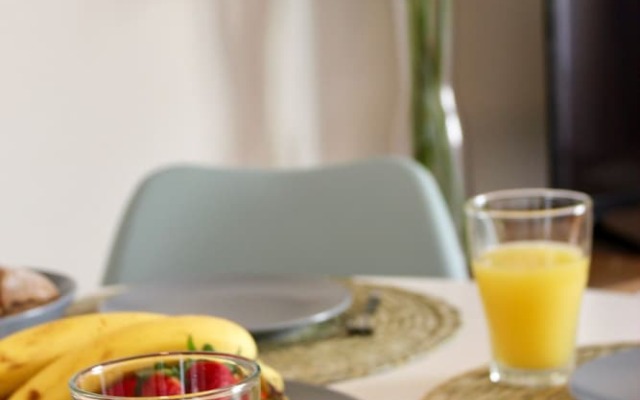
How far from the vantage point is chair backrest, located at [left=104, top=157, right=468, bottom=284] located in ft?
5.18

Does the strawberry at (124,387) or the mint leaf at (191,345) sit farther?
the mint leaf at (191,345)

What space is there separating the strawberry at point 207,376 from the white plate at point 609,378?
32 cm

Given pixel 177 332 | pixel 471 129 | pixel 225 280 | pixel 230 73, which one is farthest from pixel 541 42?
pixel 177 332

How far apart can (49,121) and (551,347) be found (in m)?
1.65

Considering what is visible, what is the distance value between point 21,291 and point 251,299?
0.87ft

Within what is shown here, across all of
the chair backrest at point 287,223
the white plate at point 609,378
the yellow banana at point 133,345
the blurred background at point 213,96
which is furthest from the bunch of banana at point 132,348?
the blurred background at point 213,96

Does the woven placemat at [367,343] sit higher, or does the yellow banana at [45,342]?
the yellow banana at [45,342]

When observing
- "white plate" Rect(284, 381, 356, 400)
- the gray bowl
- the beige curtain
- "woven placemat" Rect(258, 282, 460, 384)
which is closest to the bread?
the gray bowl

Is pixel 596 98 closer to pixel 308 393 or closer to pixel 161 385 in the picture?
pixel 308 393

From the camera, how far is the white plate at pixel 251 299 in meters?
1.08

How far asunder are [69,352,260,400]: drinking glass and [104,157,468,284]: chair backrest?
100 centimetres

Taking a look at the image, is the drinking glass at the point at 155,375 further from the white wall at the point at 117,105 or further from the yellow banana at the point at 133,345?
the white wall at the point at 117,105

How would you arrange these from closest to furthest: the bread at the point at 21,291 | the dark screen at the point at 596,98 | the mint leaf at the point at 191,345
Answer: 1. the mint leaf at the point at 191,345
2. the bread at the point at 21,291
3. the dark screen at the point at 596,98

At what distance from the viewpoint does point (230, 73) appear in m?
2.70
